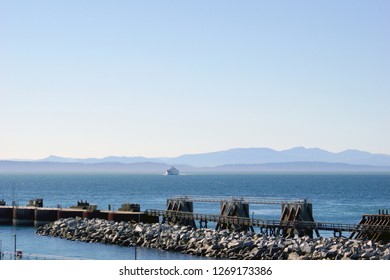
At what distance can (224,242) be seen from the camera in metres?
67.4

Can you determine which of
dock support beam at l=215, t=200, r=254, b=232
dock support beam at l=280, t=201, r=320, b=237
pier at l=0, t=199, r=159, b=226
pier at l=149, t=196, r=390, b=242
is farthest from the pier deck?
pier at l=0, t=199, r=159, b=226

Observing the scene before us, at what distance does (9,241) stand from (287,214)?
28.6m

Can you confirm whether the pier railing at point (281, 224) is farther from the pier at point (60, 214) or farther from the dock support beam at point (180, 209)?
the pier at point (60, 214)

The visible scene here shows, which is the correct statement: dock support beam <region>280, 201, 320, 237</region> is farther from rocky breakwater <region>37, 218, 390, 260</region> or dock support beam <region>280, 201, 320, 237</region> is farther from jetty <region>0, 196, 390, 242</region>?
rocky breakwater <region>37, 218, 390, 260</region>

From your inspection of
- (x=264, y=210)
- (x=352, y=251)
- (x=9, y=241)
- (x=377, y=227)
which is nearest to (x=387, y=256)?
(x=352, y=251)

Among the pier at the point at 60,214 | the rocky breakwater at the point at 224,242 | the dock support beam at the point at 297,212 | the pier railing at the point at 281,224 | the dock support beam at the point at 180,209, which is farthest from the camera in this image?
the pier at the point at 60,214

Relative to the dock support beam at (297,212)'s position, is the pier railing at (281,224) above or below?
below

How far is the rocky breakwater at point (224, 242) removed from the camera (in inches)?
2426

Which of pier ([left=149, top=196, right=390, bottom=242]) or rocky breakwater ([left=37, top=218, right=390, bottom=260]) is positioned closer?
rocky breakwater ([left=37, top=218, right=390, bottom=260])

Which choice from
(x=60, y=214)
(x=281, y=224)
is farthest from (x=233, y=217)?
(x=60, y=214)

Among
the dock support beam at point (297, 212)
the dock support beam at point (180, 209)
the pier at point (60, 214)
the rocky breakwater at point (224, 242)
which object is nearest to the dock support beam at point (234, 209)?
the dock support beam at point (180, 209)

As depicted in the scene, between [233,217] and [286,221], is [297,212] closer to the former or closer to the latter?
[286,221]

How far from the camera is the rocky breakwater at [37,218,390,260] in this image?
6162 centimetres
